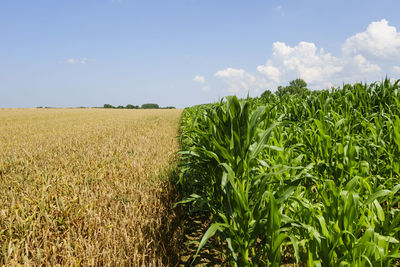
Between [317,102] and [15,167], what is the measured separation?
239 inches

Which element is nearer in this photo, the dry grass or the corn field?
the corn field

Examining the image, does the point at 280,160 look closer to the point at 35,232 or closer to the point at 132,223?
the point at 132,223

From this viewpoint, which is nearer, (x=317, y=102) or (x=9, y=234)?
(x=9, y=234)

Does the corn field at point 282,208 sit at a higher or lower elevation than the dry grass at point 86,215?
higher

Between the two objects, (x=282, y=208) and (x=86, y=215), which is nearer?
(x=282, y=208)

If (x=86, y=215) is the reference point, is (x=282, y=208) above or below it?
above

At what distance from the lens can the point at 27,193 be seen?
304 centimetres

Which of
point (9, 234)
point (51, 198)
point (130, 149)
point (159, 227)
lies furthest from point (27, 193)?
point (130, 149)

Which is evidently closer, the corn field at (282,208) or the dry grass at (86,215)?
the corn field at (282,208)

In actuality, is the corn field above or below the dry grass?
above

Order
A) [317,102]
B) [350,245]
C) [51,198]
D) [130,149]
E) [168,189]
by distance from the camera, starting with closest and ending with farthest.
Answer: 1. [350,245]
2. [51,198]
3. [168,189]
4. [317,102]
5. [130,149]

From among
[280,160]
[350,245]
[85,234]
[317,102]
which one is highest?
[317,102]

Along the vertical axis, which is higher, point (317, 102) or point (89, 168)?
point (317, 102)

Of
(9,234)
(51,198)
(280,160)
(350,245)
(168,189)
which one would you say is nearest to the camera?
(350,245)
